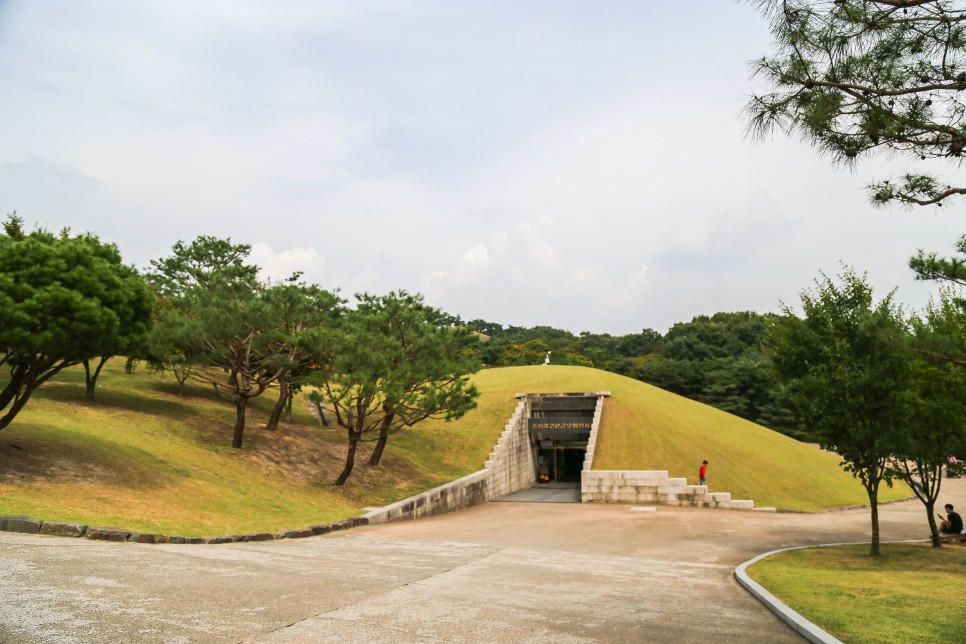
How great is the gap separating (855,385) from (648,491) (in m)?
14.1

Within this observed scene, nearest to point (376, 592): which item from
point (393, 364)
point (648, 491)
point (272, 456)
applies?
point (393, 364)

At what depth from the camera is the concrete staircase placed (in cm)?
2670

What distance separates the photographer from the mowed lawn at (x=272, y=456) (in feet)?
51.8

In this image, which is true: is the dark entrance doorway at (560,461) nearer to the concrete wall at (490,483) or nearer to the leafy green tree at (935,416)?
the concrete wall at (490,483)

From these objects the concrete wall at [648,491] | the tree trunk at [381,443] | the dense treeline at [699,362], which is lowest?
the concrete wall at [648,491]

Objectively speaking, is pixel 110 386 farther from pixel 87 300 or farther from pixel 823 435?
pixel 823 435

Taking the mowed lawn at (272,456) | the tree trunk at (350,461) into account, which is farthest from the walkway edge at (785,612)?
the tree trunk at (350,461)

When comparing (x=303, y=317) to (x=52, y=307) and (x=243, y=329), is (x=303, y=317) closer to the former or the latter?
(x=243, y=329)

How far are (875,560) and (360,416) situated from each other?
1709cm

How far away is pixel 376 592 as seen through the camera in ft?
30.1

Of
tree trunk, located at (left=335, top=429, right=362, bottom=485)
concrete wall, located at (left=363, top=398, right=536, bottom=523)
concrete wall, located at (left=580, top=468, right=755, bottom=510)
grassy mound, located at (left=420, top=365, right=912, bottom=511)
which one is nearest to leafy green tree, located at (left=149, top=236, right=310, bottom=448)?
tree trunk, located at (left=335, top=429, right=362, bottom=485)

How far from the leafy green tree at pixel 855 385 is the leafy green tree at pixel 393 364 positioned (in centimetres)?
1302

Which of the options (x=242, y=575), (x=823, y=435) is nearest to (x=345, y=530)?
(x=242, y=575)

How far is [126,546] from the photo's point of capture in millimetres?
11852
